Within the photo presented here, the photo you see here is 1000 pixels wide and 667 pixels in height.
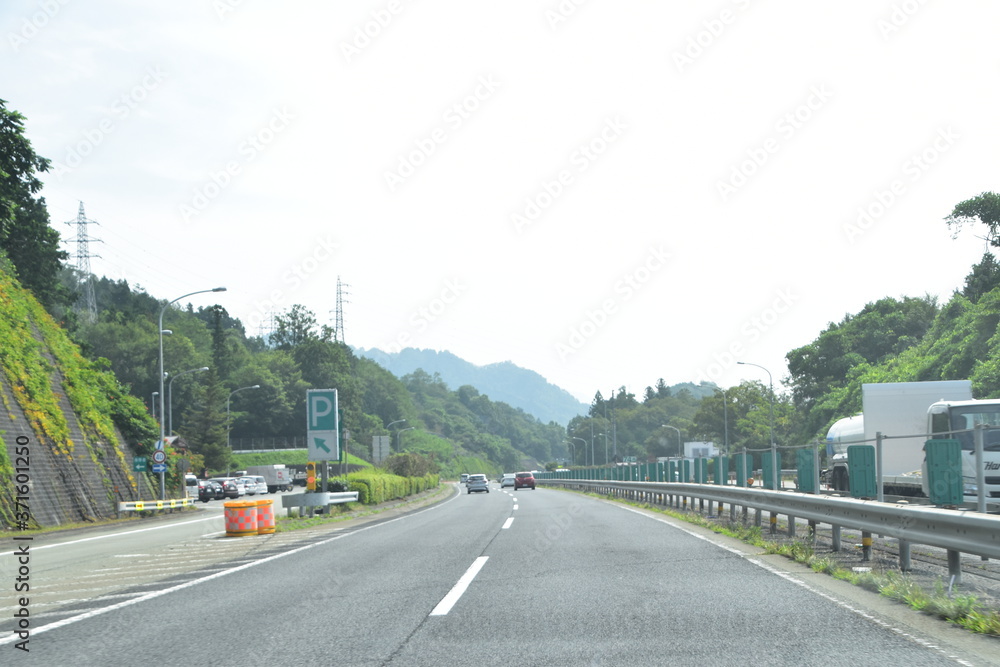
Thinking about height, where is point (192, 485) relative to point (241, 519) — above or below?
below

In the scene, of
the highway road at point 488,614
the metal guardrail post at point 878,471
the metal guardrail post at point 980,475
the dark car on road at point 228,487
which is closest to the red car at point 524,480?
the dark car on road at point 228,487

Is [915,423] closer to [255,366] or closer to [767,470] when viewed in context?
[767,470]

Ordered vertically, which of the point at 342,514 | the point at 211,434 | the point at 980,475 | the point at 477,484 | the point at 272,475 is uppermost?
the point at 980,475

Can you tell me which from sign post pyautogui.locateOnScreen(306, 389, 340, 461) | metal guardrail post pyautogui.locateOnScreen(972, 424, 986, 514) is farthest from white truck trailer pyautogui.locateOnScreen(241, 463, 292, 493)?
metal guardrail post pyautogui.locateOnScreen(972, 424, 986, 514)

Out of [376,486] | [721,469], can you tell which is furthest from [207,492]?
[721,469]

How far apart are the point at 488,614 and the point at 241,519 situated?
14684 millimetres

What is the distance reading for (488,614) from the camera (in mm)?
7836

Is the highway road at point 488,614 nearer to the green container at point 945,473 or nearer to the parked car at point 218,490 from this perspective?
the green container at point 945,473

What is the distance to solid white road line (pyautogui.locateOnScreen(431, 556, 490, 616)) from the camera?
8.07 m

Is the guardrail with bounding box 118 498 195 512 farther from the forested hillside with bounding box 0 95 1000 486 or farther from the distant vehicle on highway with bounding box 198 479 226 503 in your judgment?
the distant vehicle on highway with bounding box 198 479 226 503

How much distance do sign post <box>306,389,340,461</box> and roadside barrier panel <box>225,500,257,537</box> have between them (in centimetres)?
586

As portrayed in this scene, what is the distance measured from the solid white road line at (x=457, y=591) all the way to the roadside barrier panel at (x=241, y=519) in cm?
1045

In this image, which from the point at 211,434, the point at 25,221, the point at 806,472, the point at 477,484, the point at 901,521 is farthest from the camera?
the point at 211,434

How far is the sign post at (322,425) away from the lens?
1067 inches
